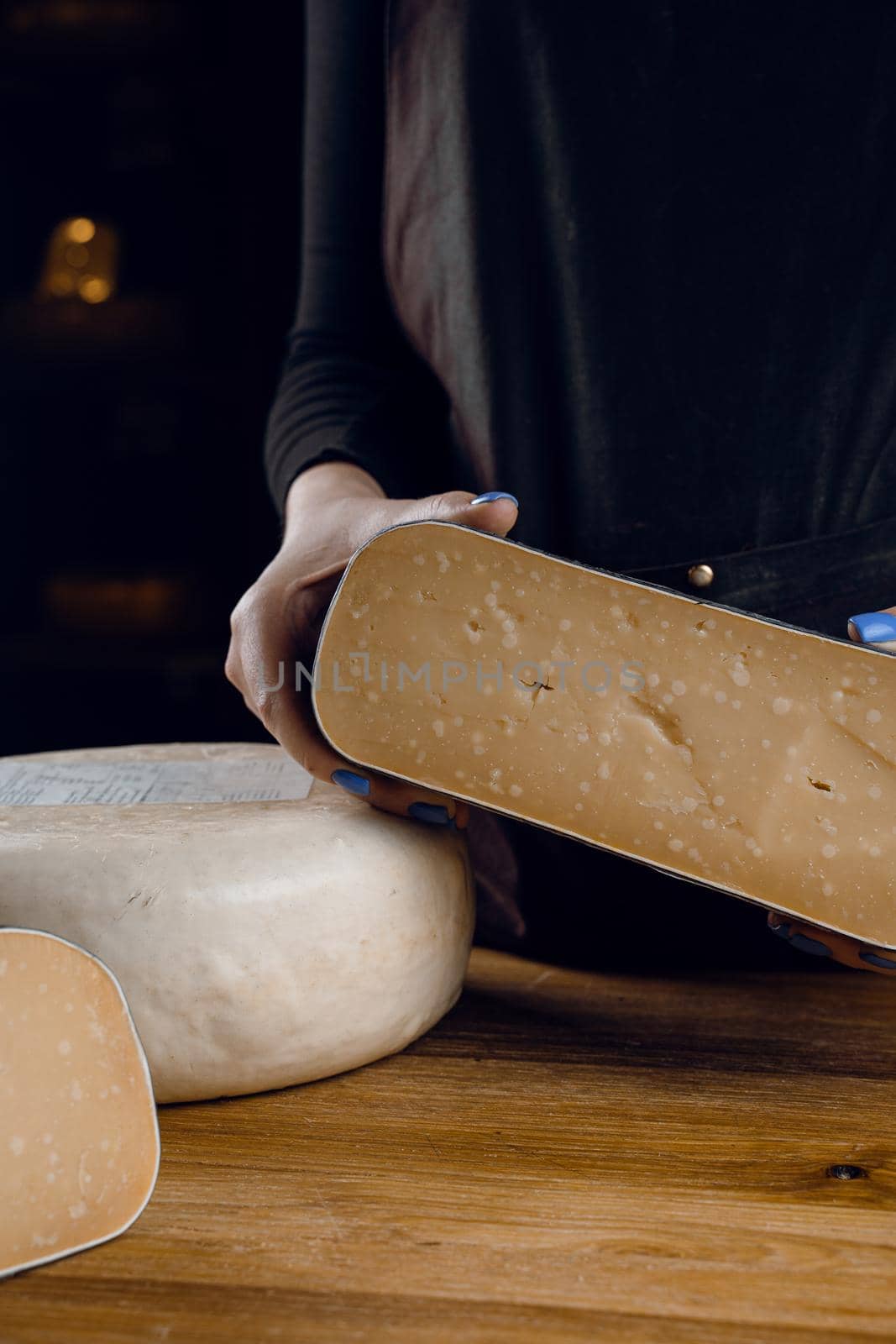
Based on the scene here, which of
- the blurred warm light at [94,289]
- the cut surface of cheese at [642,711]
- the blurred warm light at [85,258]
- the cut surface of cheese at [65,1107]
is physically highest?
the blurred warm light at [85,258]

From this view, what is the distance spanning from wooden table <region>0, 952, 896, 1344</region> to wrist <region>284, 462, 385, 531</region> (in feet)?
1.71

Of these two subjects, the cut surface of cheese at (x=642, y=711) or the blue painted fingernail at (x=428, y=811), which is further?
the blue painted fingernail at (x=428, y=811)

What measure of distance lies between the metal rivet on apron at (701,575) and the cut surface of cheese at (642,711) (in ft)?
0.94

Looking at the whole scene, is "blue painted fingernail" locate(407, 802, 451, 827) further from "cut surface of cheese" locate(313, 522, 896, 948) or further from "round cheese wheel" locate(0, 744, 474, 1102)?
"cut surface of cheese" locate(313, 522, 896, 948)

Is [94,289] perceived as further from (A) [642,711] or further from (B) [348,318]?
(A) [642,711]

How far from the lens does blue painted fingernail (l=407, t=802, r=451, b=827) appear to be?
3.23 ft

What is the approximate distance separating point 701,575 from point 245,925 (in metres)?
0.55

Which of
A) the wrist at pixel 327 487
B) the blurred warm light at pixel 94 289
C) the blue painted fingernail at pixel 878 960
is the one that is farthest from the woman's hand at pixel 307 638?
the blurred warm light at pixel 94 289

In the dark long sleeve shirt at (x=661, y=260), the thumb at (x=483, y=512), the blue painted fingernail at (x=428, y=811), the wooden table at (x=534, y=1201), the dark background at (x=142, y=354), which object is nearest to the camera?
the wooden table at (x=534, y=1201)

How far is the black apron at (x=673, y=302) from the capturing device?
3.65 feet

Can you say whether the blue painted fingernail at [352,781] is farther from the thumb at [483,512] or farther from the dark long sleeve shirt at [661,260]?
the dark long sleeve shirt at [661,260]

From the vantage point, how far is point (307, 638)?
976 millimetres

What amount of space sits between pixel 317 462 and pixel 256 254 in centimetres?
148

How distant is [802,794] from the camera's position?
34.1 inches
